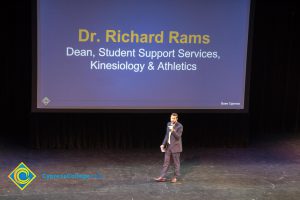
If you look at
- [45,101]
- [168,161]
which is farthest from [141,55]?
[168,161]

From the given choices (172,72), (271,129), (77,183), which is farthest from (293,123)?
(77,183)

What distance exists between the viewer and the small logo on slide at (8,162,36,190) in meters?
6.54

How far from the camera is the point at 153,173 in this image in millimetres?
7305

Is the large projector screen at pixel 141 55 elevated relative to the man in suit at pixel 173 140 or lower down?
elevated

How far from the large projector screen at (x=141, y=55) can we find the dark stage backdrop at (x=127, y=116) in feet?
1.38

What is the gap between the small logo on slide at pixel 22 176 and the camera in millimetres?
6535

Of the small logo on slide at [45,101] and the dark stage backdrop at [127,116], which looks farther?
the dark stage backdrop at [127,116]

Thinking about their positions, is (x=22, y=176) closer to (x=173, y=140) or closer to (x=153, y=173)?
(x=153, y=173)

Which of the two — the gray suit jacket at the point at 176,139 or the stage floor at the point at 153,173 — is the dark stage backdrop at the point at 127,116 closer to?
the stage floor at the point at 153,173

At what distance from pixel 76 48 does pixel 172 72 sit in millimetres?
1718

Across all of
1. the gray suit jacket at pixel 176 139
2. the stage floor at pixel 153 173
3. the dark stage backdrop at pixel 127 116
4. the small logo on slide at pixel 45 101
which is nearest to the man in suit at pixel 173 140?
the gray suit jacket at pixel 176 139

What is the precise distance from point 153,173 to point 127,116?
1.65 meters

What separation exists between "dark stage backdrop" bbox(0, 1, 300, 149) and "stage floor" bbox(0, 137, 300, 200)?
0.26 m

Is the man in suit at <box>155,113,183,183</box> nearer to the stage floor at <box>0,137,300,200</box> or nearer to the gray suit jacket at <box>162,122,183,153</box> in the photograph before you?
the gray suit jacket at <box>162,122,183,153</box>
